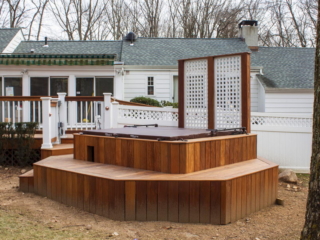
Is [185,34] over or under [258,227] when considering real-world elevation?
over

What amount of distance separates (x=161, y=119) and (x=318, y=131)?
18.2 feet

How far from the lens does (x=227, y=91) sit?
19.9 ft

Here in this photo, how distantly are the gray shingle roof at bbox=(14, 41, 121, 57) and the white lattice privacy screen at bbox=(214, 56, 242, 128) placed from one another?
9235 millimetres

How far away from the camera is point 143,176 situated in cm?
410

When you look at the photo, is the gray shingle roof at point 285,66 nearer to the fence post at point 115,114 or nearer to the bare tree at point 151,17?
the fence post at point 115,114

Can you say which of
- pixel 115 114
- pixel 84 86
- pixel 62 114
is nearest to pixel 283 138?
pixel 115 114

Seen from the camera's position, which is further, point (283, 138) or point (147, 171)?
point (283, 138)

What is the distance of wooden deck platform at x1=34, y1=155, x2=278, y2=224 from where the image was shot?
→ 3855 millimetres

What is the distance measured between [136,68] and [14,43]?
5252 mm

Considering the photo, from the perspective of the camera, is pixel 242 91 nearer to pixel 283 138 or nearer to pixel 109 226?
pixel 283 138

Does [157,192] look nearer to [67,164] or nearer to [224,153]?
[224,153]

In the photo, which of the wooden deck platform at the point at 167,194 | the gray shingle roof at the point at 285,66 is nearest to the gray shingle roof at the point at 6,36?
the gray shingle roof at the point at 285,66

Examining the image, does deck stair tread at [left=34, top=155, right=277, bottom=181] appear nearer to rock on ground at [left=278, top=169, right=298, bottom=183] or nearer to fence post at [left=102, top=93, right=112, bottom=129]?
rock on ground at [left=278, top=169, right=298, bottom=183]

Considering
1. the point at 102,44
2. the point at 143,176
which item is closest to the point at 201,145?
the point at 143,176
